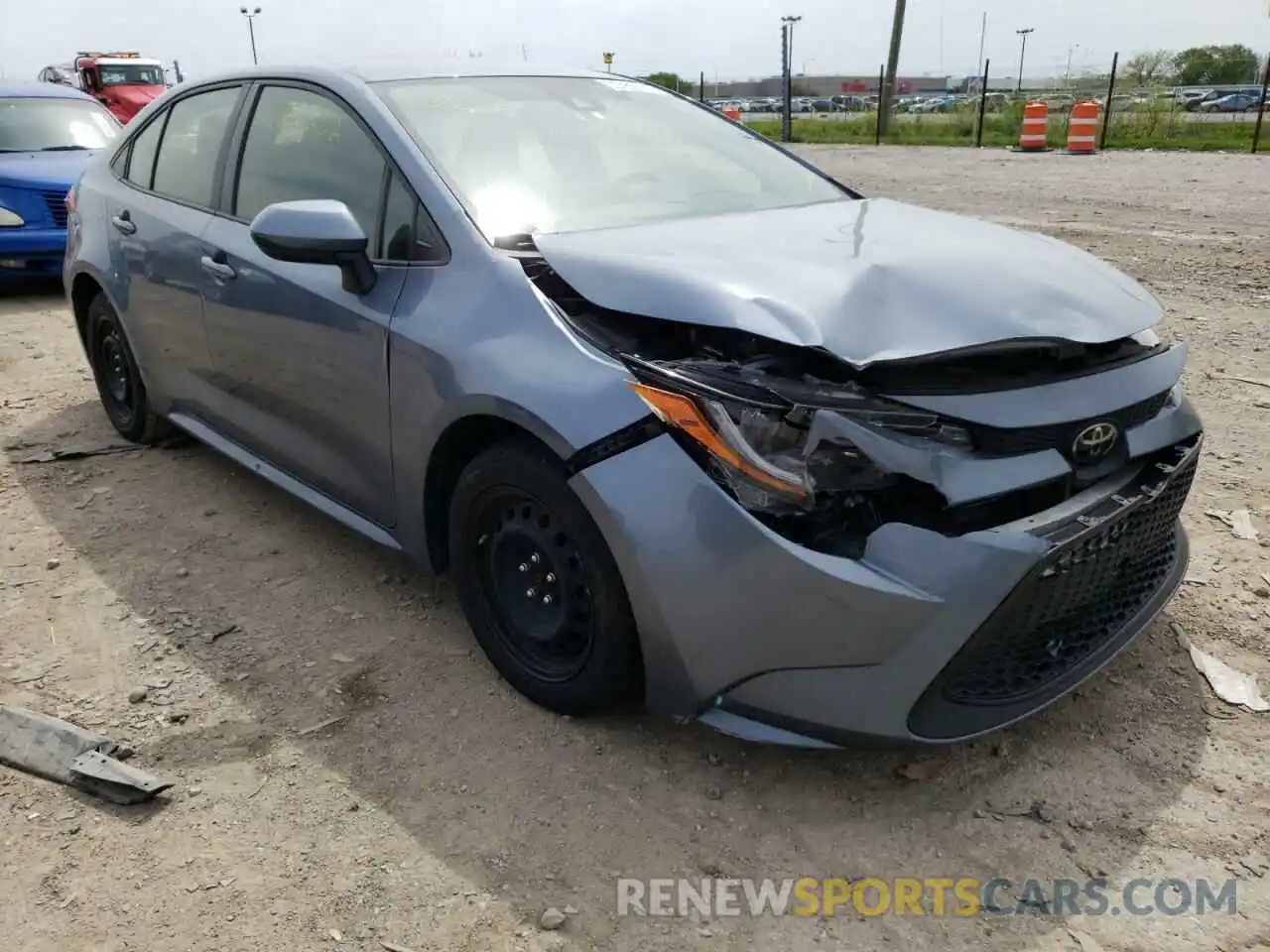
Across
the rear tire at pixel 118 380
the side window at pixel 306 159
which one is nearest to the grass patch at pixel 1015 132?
the rear tire at pixel 118 380

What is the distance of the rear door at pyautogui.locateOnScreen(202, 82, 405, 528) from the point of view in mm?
2979

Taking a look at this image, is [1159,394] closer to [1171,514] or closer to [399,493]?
[1171,514]

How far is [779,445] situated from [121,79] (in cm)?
2560

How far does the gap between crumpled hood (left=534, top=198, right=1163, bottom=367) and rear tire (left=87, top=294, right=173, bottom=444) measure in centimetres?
268

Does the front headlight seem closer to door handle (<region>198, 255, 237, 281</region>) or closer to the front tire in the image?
the front tire

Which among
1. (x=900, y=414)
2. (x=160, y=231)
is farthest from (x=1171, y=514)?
(x=160, y=231)

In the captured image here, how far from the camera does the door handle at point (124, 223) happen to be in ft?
13.8

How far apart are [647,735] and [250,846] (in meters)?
0.97

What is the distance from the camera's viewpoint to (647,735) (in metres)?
2.66

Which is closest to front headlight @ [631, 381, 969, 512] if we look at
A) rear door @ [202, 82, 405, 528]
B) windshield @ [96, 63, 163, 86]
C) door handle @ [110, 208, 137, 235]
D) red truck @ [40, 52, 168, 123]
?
rear door @ [202, 82, 405, 528]

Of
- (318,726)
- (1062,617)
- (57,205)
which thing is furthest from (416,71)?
(57,205)

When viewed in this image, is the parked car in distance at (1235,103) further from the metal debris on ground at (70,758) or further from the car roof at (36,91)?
the metal debris on ground at (70,758)

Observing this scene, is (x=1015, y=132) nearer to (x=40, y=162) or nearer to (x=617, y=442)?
(x=40, y=162)

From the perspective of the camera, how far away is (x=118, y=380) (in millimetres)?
4812
